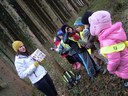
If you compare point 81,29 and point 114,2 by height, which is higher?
point 81,29

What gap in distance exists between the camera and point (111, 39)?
6035 mm

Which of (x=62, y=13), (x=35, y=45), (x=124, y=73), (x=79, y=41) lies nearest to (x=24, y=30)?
(x=35, y=45)

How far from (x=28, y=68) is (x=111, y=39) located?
10.6ft

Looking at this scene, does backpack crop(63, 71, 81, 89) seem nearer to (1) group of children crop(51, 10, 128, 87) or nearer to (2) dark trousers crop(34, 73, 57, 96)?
(1) group of children crop(51, 10, 128, 87)

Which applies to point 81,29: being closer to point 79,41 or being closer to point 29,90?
point 79,41

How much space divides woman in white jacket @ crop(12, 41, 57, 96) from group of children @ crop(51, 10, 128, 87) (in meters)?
1.21

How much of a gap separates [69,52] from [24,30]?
2021mm

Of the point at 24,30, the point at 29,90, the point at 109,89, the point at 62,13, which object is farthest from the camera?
the point at 62,13

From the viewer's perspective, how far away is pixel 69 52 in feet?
34.9

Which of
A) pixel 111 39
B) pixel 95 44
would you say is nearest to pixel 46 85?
pixel 95 44

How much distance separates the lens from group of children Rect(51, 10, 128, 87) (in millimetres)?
6035

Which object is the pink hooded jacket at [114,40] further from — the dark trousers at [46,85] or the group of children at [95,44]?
the dark trousers at [46,85]

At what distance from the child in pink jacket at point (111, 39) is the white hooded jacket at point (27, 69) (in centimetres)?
295

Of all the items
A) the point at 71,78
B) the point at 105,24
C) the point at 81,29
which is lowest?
the point at 71,78
